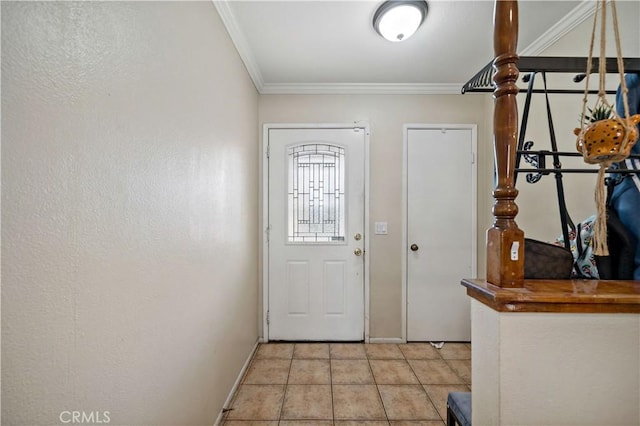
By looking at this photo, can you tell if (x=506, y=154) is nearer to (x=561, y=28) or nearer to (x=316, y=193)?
(x=561, y=28)

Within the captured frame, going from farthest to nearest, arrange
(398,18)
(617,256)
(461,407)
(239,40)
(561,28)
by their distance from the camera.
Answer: (239,40), (561,28), (398,18), (461,407), (617,256)

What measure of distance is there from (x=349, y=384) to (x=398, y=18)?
2561 millimetres

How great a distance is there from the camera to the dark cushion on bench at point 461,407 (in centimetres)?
117

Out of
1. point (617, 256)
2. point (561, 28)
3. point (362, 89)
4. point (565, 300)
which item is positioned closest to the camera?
point (565, 300)

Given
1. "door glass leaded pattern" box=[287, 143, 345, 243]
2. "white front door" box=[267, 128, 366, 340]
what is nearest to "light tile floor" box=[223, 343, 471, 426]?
"white front door" box=[267, 128, 366, 340]

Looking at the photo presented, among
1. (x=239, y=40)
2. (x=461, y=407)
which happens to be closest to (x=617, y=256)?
(x=461, y=407)

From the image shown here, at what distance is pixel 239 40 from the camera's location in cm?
198

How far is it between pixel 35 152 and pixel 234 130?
1479 mm

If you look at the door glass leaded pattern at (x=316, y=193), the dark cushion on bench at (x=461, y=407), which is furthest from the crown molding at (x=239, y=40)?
the dark cushion on bench at (x=461, y=407)

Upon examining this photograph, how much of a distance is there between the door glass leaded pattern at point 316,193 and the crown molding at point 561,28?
171cm

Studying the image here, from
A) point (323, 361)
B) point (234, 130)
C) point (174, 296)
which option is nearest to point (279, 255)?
point (323, 361)

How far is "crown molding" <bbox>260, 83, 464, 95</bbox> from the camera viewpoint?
2.76 m

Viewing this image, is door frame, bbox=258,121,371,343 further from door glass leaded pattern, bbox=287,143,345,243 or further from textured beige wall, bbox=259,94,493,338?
door glass leaded pattern, bbox=287,143,345,243

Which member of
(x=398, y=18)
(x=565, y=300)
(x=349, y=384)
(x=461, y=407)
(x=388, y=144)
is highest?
(x=398, y=18)
